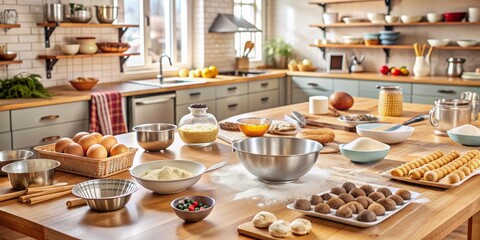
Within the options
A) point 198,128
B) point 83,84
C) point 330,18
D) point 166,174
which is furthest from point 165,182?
point 330,18

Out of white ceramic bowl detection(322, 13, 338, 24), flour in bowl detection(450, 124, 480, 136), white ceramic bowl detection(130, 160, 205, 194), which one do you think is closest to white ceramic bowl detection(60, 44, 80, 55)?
white ceramic bowl detection(322, 13, 338, 24)

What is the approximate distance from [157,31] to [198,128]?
4.03 metres

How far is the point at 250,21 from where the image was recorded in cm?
825

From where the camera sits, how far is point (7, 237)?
407 centimetres

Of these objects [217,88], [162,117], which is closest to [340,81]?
[217,88]

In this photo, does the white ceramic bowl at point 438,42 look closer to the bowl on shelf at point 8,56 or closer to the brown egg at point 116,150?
the bowl on shelf at point 8,56

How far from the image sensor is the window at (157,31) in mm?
6645

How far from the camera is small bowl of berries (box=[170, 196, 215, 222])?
1.93 metres

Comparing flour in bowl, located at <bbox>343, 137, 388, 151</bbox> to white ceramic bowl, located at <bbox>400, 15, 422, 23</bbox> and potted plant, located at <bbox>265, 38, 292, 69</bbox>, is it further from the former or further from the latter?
potted plant, located at <bbox>265, 38, 292, 69</bbox>

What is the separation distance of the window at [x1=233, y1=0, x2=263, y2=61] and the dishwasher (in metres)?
2.33

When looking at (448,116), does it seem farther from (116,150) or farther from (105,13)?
(105,13)

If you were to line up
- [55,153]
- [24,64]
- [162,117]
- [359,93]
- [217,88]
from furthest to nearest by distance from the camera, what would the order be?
[359,93] < [217,88] < [162,117] < [24,64] < [55,153]

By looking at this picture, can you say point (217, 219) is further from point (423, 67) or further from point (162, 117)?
point (423, 67)

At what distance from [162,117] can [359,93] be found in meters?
2.41
